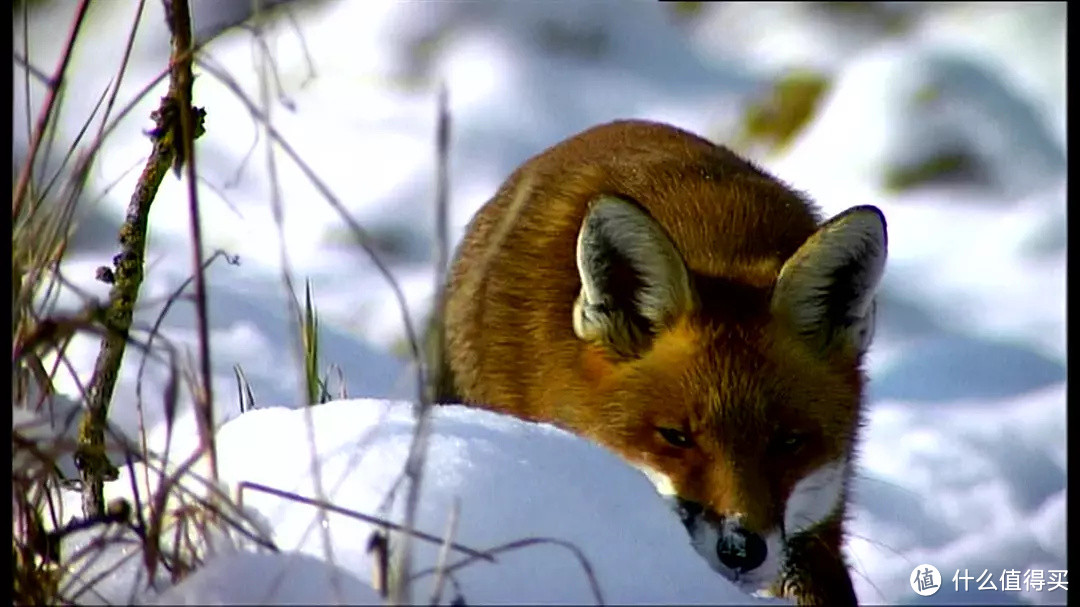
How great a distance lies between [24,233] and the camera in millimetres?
2619

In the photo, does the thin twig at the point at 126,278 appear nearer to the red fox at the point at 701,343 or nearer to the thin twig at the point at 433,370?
the red fox at the point at 701,343

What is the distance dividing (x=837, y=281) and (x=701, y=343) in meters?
0.34

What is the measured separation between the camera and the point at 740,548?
8.50ft

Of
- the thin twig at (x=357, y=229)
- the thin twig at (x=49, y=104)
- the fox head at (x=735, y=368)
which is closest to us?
the thin twig at (x=357, y=229)

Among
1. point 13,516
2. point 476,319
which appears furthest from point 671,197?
point 13,516

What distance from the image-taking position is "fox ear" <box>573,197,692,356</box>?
2914mm

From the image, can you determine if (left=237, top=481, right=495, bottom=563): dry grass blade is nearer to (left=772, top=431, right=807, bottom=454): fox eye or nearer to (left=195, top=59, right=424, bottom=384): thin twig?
(left=195, top=59, right=424, bottom=384): thin twig

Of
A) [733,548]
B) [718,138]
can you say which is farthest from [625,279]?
[718,138]
